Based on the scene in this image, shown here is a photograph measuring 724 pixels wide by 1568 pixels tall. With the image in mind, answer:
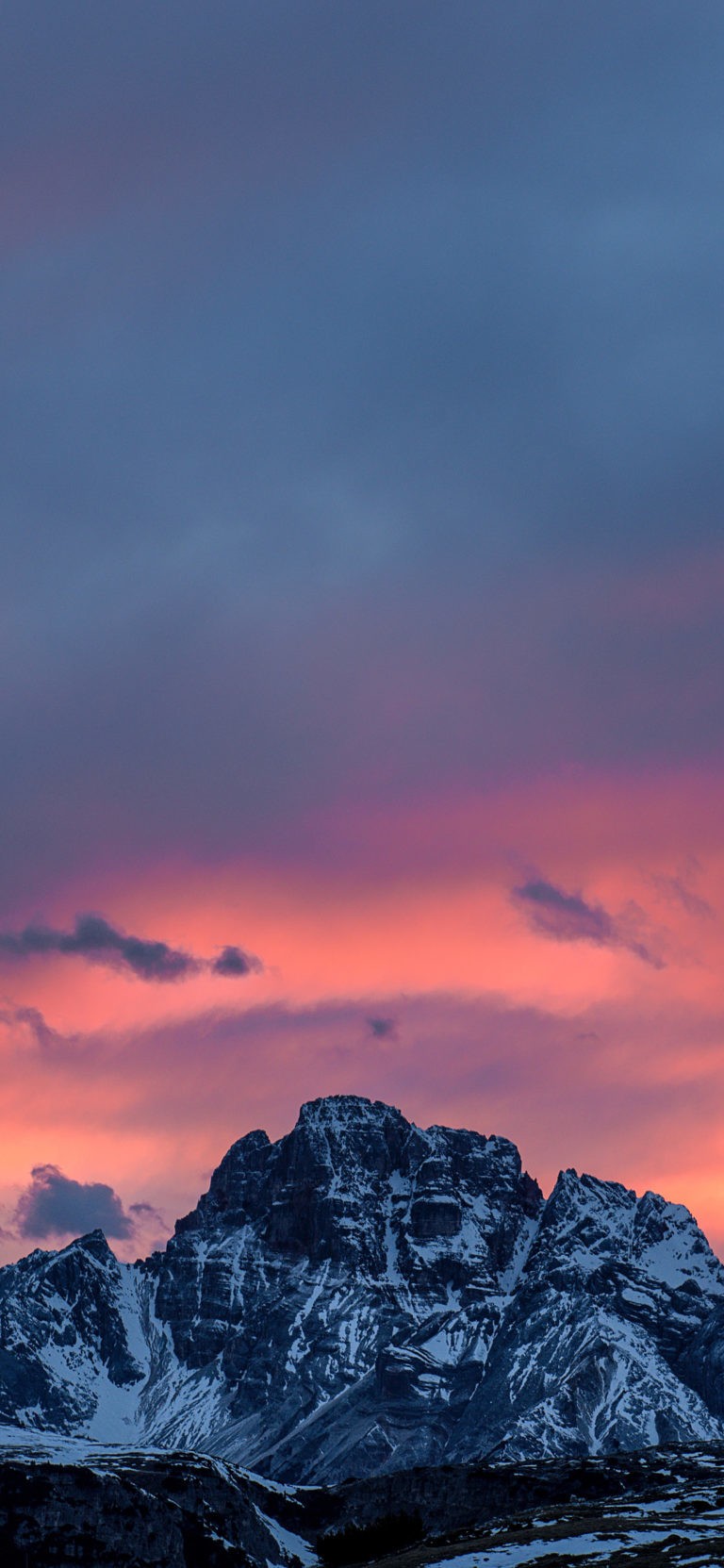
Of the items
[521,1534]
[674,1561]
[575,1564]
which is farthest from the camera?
[521,1534]

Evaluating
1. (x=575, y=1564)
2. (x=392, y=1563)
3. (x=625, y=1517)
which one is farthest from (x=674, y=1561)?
(x=625, y=1517)

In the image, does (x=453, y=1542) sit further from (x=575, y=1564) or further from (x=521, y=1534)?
(x=575, y=1564)

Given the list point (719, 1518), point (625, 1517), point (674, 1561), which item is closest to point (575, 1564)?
point (674, 1561)

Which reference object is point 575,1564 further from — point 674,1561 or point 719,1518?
point 719,1518

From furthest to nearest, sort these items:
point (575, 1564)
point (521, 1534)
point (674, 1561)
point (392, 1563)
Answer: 1. point (521, 1534)
2. point (392, 1563)
3. point (575, 1564)
4. point (674, 1561)

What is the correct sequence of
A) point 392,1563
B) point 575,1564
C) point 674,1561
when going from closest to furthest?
1. point 674,1561
2. point 575,1564
3. point 392,1563

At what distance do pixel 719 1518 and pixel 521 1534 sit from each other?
2046cm

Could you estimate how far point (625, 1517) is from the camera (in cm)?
19862

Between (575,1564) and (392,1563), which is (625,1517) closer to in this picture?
(392,1563)

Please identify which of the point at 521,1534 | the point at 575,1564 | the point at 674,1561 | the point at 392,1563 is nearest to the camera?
the point at 674,1561

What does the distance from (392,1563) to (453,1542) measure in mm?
25696

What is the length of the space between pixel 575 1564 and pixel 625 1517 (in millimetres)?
47173

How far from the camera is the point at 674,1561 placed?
140 metres

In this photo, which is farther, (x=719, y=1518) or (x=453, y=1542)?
(x=453, y=1542)
